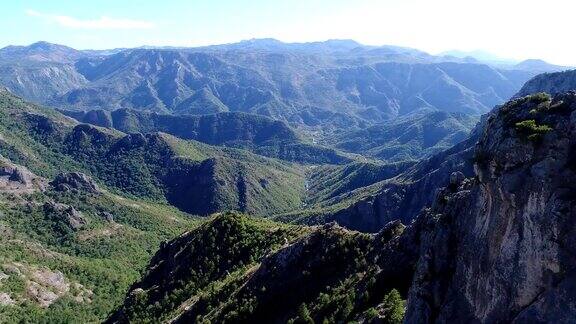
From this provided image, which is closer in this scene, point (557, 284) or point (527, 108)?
point (557, 284)

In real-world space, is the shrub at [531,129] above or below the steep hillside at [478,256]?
above

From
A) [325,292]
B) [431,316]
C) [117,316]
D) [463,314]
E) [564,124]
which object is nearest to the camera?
[564,124]

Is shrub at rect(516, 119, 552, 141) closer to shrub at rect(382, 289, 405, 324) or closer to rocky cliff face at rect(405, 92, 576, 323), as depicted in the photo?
rocky cliff face at rect(405, 92, 576, 323)

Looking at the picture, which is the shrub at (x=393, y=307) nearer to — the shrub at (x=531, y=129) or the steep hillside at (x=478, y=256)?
the steep hillside at (x=478, y=256)

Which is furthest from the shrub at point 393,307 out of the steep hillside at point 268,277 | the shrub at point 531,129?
the shrub at point 531,129

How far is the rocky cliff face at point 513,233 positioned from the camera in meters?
41.2

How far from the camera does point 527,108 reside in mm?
50656

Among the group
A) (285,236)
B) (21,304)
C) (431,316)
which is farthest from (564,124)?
(21,304)

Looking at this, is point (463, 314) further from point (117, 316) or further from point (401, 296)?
point (117, 316)

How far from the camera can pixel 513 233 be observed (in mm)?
44812

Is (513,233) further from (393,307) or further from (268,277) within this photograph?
(268,277)

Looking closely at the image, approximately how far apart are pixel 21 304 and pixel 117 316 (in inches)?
2751

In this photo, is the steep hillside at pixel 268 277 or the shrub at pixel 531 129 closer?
the shrub at pixel 531 129

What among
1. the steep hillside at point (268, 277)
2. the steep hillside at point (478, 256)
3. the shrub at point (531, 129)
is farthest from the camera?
the steep hillside at point (268, 277)
